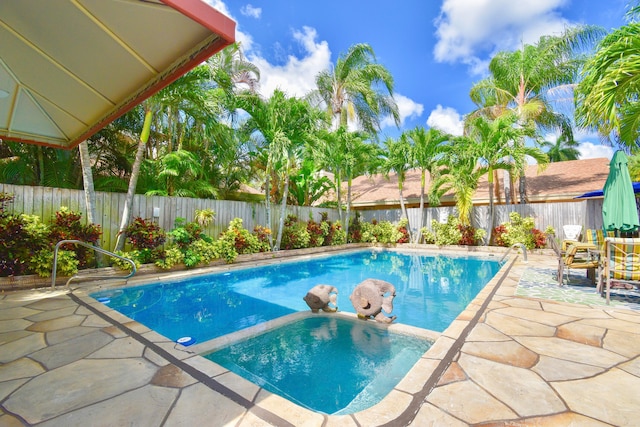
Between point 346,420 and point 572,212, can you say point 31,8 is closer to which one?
point 346,420

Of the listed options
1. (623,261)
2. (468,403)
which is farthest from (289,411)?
(623,261)

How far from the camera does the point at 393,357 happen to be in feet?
11.2

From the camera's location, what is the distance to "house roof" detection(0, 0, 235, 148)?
2268mm

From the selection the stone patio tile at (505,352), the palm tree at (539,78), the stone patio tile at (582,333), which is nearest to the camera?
the stone patio tile at (505,352)

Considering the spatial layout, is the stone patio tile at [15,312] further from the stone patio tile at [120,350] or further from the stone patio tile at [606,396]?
the stone patio tile at [606,396]

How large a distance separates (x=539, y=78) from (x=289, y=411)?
18700mm

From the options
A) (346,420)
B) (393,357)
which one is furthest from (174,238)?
(346,420)

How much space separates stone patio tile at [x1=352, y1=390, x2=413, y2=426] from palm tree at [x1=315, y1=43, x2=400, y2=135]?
1664 centimetres

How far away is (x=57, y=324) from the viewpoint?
12.0ft

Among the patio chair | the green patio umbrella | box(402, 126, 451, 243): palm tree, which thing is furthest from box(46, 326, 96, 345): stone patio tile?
box(402, 126, 451, 243): palm tree

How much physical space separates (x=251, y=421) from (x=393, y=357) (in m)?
2.09

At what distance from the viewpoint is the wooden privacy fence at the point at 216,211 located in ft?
22.7

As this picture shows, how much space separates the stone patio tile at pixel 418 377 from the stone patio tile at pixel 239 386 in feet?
3.63

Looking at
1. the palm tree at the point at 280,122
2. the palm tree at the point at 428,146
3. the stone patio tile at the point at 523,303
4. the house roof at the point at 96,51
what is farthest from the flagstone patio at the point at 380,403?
the palm tree at the point at 428,146
